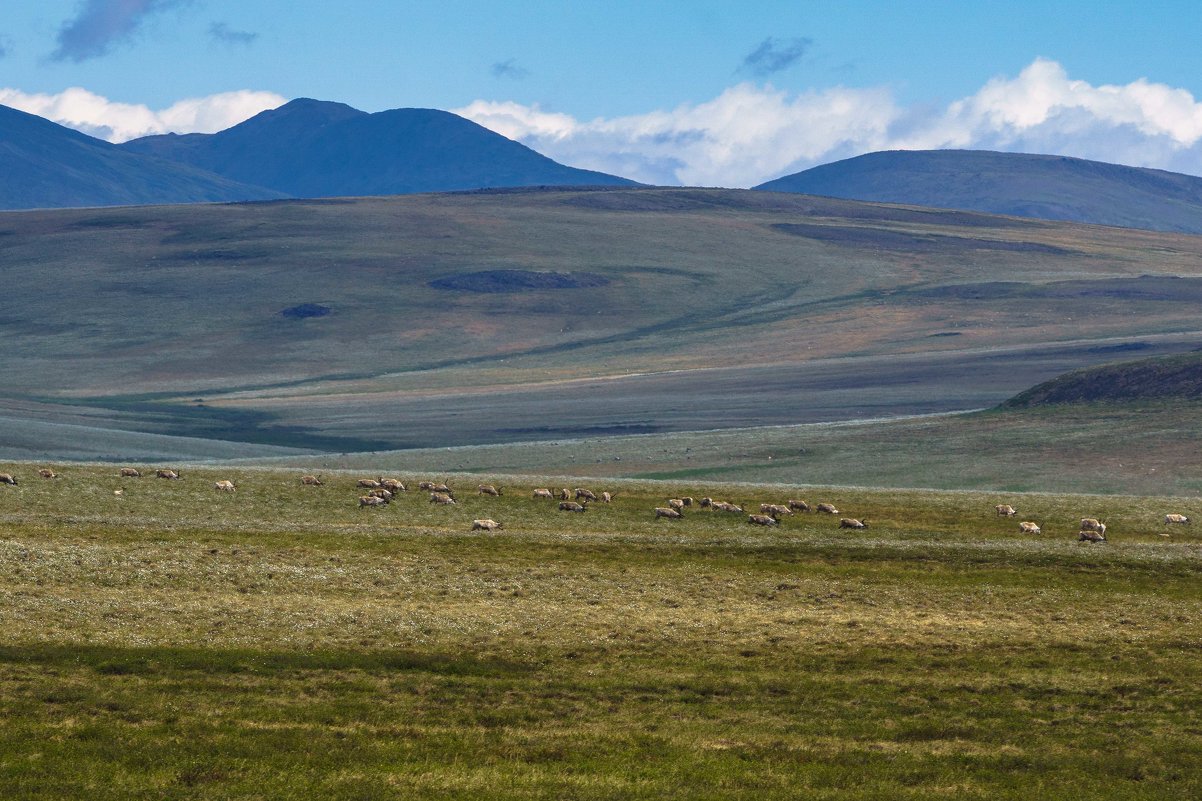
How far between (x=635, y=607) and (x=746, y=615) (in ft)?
8.82

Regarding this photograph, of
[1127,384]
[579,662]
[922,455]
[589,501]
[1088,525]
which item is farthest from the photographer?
[1127,384]

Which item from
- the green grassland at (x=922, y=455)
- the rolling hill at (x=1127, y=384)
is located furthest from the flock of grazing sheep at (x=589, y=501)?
the rolling hill at (x=1127, y=384)

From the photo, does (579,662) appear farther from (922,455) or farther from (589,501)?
(922,455)

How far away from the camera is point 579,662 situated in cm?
2681

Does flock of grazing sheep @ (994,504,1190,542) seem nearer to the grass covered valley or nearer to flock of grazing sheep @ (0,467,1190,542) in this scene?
flock of grazing sheep @ (0,467,1190,542)

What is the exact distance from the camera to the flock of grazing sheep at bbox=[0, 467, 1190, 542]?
166 ft

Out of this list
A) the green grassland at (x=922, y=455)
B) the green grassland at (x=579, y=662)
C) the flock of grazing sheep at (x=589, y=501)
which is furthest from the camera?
the green grassland at (x=922, y=455)

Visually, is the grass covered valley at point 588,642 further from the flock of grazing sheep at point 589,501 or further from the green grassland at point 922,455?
the green grassland at point 922,455

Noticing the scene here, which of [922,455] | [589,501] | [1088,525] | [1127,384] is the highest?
[1127,384]

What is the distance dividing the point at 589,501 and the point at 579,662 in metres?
29.1

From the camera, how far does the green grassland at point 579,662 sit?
19.6m

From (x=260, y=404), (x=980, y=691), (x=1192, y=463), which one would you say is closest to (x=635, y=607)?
(x=980, y=691)

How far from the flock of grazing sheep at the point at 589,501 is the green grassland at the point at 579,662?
3149 millimetres

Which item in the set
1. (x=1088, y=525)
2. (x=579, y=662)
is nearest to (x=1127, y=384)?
(x=1088, y=525)
